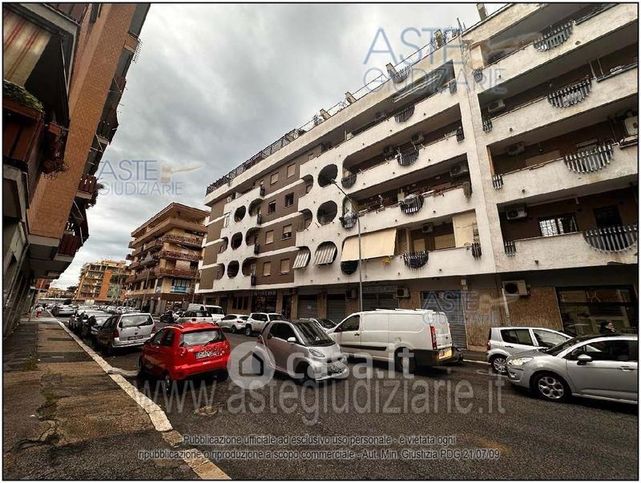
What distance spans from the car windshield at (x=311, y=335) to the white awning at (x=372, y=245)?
28.7 feet

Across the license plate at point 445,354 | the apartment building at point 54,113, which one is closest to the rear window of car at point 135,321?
the apartment building at point 54,113

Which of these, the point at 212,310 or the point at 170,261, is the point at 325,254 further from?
the point at 170,261

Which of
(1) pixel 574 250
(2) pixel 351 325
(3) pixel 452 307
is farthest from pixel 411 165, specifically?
(2) pixel 351 325

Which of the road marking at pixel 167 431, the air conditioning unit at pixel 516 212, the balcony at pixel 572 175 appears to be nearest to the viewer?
Result: the road marking at pixel 167 431

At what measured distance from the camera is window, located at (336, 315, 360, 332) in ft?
34.0

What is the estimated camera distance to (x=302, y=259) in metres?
20.7

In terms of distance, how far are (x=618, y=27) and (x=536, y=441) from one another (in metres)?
15.7

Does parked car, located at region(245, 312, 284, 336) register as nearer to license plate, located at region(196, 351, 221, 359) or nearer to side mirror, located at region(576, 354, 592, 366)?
license plate, located at region(196, 351, 221, 359)

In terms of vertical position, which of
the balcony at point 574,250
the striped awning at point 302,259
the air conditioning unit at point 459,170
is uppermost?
the air conditioning unit at point 459,170

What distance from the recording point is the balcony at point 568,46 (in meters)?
10.9

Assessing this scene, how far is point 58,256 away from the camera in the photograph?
38.6ft

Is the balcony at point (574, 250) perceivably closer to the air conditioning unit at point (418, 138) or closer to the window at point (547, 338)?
the window at point (547, 338)

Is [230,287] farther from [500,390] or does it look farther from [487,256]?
[500,390]

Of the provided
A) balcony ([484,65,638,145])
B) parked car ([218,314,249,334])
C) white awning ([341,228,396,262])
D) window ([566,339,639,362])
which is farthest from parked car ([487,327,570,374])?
parked car ([218,314,249,334])
